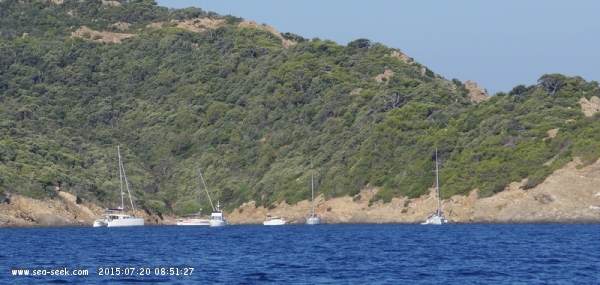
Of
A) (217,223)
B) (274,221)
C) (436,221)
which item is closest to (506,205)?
(436,221)

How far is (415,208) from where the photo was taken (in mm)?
98562

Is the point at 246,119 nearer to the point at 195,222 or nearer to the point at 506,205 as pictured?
the point at 195,222

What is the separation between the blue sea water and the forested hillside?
86.8 ft

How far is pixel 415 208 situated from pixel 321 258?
50485 mm

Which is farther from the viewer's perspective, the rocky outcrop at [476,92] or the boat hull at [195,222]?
the rocky outcrop at [476,92]

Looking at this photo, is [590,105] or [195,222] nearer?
[195,222]

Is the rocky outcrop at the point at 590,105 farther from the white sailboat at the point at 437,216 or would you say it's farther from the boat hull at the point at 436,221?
the boat hull at the point at 436,221

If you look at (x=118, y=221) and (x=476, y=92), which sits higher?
(x=476, y=92)

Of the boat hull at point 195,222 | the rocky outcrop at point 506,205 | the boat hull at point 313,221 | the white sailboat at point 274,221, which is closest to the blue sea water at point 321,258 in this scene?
the rocky outcrop at point 506,205

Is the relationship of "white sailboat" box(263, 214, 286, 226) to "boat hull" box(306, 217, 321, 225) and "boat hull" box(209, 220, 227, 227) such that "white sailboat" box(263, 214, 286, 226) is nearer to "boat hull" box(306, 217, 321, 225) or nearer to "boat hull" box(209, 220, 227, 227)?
"boat hull" box(306, 217, 321, 225)

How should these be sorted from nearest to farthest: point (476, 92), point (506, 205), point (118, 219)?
point (506, 205)
point (118, 219)
point (476, 92)

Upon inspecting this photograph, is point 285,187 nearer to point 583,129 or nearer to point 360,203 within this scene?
point 360,203

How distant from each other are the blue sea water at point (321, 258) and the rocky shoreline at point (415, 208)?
1251 cm

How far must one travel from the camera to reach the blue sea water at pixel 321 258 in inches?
1531
